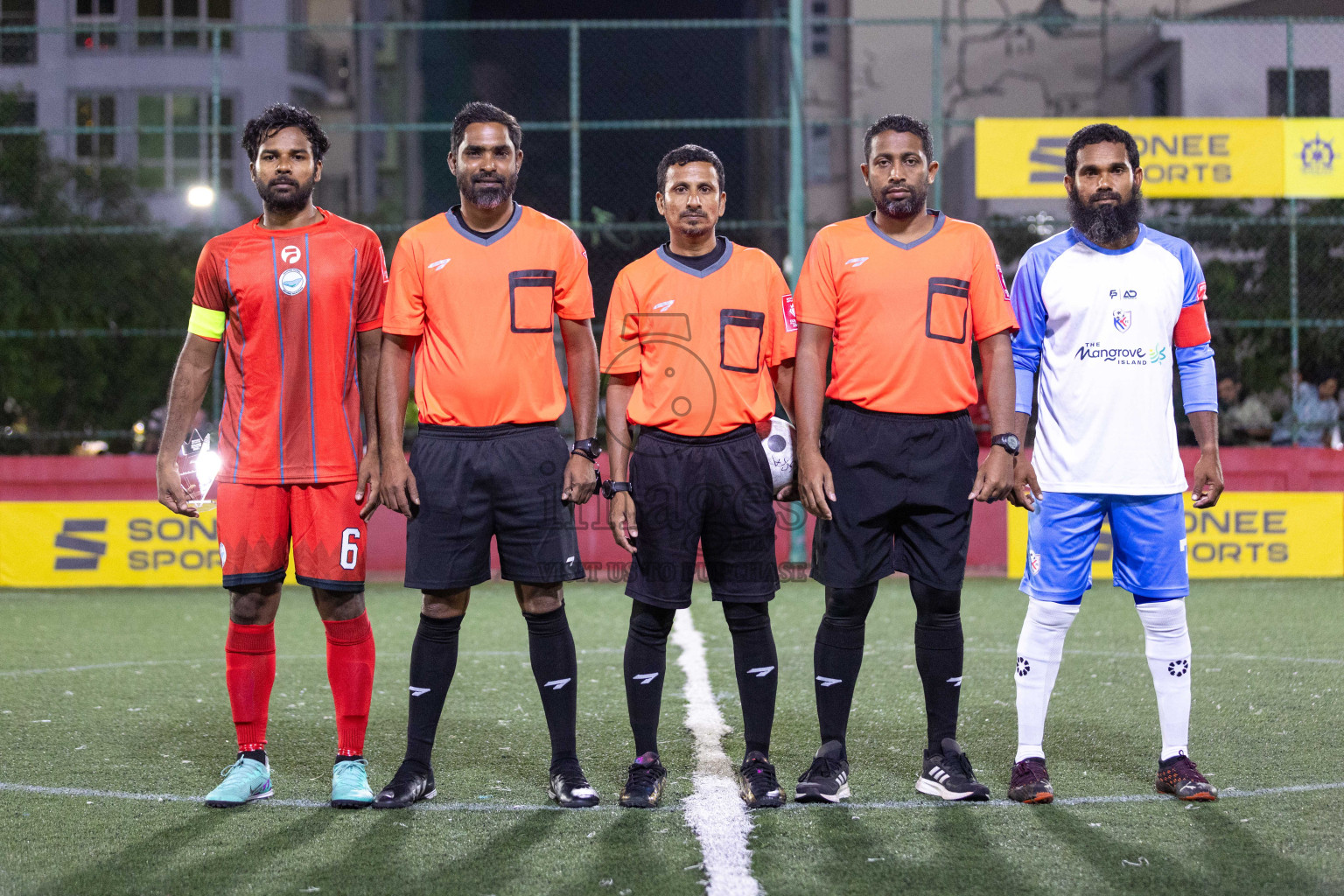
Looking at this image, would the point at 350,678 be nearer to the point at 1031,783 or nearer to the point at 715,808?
the point at 715,808

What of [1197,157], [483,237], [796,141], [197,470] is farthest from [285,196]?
[1197,157]

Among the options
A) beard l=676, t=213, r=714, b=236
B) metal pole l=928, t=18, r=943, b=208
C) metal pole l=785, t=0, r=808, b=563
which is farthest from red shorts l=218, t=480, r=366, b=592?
metal pole l=928, t=18, r=943, b=208

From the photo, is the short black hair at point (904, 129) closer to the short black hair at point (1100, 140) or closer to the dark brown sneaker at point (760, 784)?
the short black hair at point (1100, 140)

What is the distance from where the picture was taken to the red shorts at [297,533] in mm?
4031

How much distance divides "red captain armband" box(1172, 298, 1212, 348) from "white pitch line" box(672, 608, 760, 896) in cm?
208

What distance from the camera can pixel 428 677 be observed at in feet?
13.3

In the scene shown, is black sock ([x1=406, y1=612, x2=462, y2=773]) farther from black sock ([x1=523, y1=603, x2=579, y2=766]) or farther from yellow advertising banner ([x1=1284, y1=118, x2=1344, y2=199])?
yellow advertising banner ([x1=1284, y1=118, x2=1344, y2=199])

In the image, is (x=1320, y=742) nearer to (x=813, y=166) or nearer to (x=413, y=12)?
(x=813, y=166)

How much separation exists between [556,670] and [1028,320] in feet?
6.24

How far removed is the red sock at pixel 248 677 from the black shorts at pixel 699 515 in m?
1.23

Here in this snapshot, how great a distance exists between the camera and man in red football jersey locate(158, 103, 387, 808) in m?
4.04

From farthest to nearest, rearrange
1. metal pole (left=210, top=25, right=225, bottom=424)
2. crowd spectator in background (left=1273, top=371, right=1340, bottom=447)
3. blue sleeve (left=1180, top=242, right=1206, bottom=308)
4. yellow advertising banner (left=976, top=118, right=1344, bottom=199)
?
1. crowd spectator in background (left=1273, top=371, right=1340, bottom=447)
2. metal pole (left=210, top=25, right=225, bottom=424)
3. yellow advertising banner (left=976, top=118, right=1344, bottom=199)
4. blue sleeve (left=1180, top=242, right=1206, bottom=308)

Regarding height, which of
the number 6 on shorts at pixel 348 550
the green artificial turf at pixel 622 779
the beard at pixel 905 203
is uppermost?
the beard at pixel 905 203

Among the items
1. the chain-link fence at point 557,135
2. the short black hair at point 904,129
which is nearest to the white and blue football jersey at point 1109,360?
the short black hair at point 904,129
